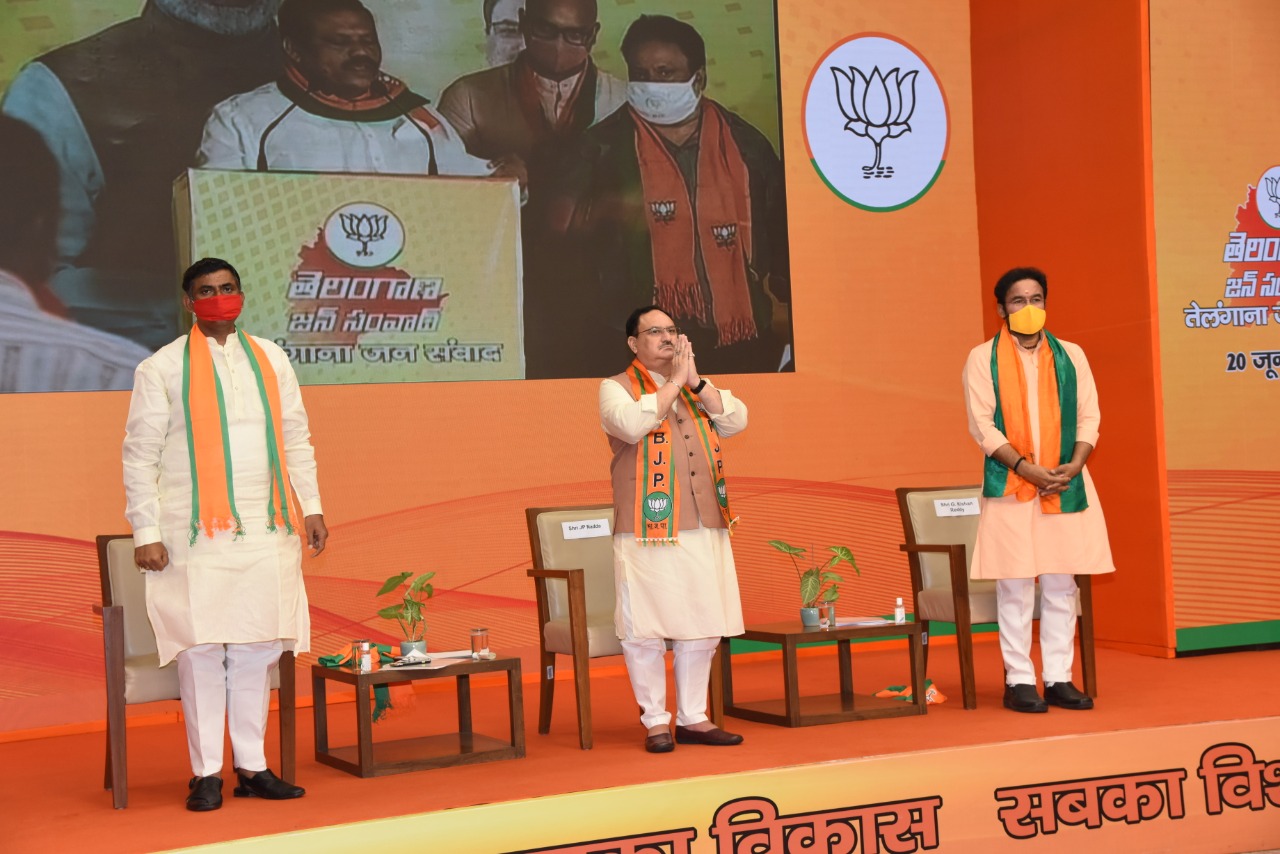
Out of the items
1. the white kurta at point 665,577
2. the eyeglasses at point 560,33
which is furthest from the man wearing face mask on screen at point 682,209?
the white kurta at point 665,577

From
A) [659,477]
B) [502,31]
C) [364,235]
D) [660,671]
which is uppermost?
[502,31]

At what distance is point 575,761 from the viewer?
4.70 meters

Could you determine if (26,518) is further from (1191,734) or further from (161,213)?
(1191,734)

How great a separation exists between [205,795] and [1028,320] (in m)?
3.28

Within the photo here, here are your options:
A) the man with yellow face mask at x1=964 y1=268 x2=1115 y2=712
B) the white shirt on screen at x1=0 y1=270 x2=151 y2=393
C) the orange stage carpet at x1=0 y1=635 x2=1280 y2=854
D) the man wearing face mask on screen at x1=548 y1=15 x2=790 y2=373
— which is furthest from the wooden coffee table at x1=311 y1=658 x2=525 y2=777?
the man wearing face mask on screen at x1=548 y1=15 x2=790 y2=373

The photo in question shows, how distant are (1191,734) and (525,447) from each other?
3666mm

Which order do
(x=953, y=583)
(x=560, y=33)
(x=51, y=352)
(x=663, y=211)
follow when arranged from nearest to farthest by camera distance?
(x=953, y=583), (x=51, y=352), (x=560, y=33), (x=663, y=211)

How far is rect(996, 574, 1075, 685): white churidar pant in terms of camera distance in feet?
17.3

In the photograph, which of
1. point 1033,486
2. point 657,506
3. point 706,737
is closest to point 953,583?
point 1033,486

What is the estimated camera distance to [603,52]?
723cm

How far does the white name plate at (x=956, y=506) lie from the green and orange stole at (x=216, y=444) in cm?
298

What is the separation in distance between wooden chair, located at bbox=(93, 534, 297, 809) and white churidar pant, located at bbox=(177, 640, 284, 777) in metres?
0.12

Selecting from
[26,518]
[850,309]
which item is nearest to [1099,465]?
[850,309]

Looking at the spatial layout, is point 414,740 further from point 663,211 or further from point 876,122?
point 876,122
